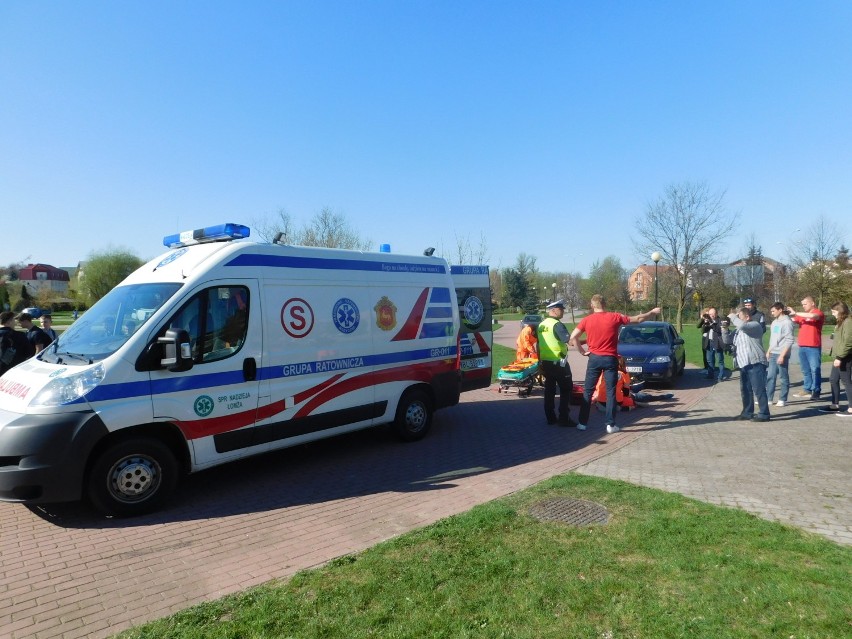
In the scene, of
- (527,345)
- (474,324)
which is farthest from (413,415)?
(527,345)

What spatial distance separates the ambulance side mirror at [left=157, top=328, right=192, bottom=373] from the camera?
5.19m

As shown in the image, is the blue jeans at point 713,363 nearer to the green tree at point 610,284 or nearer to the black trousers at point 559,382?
the black trousers at point 559,382

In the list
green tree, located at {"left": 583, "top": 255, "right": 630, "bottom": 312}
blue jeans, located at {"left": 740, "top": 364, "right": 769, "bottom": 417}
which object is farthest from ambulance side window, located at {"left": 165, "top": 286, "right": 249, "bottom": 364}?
green tree, located at {"left": 583, "top": 255, "right": 630, "bottom": 312}

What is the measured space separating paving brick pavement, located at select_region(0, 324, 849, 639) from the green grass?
43 centimetres

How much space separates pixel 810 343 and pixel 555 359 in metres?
5.96

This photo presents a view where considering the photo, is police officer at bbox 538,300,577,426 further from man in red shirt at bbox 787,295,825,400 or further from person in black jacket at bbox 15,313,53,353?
person in black jacket at bbox 15,313,53,353

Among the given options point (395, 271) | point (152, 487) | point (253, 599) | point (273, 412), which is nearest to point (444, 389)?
point (395, 271)

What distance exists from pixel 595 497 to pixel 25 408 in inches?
207

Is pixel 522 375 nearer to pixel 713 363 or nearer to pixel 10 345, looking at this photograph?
pixel 713 363

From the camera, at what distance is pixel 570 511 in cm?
513

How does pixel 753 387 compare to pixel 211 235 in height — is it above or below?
below

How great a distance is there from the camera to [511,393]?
12.6 meters

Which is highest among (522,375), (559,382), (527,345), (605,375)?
(527,345)

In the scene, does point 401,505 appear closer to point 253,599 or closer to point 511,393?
point 253,599
